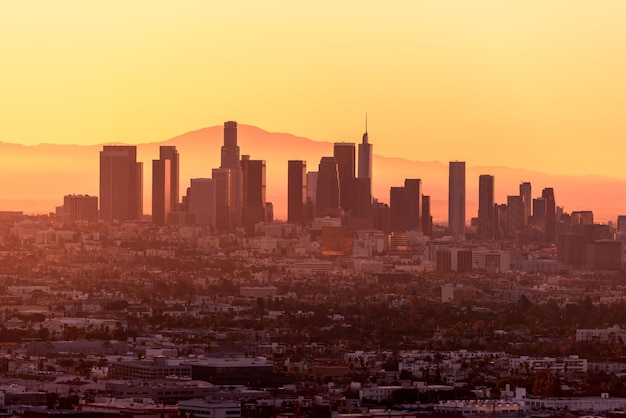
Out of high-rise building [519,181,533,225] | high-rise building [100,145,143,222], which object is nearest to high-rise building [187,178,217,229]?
high-rise building [100,145,143,222]

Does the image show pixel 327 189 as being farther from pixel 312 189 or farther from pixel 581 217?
pixel 581 217

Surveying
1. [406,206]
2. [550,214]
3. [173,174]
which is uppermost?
[173,174]

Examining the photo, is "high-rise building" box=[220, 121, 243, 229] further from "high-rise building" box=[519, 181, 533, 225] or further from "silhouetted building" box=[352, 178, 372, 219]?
"high-rise building" box=[519, 181, 533, 225]

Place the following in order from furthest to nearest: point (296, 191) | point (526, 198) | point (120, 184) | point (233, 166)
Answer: point (526, 198) → point (296, 191) → point (233, 166) → point (120, 184)

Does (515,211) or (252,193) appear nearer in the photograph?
(252,193)

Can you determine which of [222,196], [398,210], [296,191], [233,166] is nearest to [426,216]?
[398,210]

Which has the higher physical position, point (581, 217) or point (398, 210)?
point (398, 210)

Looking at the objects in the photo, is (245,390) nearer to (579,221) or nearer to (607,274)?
(607,274)
